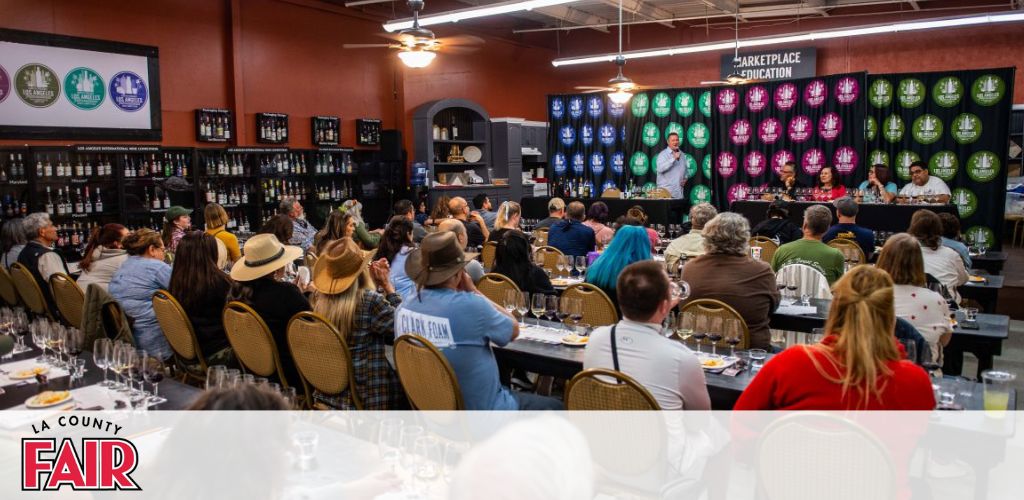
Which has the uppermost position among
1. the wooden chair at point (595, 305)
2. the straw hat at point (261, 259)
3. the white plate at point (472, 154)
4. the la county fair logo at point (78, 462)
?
the white plate at point (472, 154)

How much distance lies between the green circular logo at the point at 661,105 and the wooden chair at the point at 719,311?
989 centimetres

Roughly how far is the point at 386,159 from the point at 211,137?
320 centimetres

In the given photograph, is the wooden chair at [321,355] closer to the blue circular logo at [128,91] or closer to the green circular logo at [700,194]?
the blue circular logo at [128,91]

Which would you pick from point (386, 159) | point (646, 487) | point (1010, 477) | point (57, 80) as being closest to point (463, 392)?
point (646, 487)

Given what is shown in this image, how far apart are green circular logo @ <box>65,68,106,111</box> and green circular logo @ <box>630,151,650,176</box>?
874cm

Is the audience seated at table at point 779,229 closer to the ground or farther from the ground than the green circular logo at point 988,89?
closer to the ground

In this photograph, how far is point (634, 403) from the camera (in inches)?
101

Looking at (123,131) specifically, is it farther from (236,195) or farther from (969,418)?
(969,418)

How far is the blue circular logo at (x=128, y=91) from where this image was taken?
30.6ft

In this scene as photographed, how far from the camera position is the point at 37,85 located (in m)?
8.57

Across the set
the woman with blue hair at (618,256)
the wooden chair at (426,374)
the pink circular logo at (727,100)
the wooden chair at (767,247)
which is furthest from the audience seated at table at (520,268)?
the pink circular logo at (727,100)

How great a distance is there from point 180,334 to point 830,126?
415 inches

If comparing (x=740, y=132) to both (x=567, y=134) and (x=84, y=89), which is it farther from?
(x=84, y=89)

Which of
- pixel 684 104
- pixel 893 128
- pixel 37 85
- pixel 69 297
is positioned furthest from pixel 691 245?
pixel 684 104
